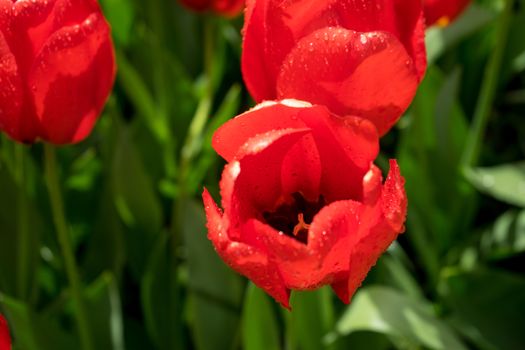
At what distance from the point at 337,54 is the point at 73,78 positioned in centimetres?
19

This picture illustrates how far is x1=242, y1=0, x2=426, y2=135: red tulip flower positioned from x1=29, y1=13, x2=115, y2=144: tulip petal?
11cm

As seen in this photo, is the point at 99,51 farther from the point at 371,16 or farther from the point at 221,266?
the point at 221,266

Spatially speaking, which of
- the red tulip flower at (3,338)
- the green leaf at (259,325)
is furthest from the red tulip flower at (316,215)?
the green leaf at (259,325)

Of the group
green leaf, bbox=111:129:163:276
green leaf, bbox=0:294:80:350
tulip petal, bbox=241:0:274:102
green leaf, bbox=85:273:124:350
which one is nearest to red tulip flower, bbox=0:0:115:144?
tulip petal, bbox=241:0:274:102

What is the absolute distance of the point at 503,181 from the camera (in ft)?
3.34

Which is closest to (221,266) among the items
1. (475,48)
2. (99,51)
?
(99,51)

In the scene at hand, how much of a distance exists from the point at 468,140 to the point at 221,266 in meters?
0.41

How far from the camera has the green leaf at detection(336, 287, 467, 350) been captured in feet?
2.74

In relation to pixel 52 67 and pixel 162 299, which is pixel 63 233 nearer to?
pixel 52 67

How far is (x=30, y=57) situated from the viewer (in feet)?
1.82

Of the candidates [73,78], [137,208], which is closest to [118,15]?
[137,208]

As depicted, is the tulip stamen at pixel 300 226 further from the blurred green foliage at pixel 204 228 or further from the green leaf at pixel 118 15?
the green leaf at pixel 118 15

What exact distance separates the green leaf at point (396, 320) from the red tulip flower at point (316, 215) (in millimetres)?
382

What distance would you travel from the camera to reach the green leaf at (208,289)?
0.91 meters
